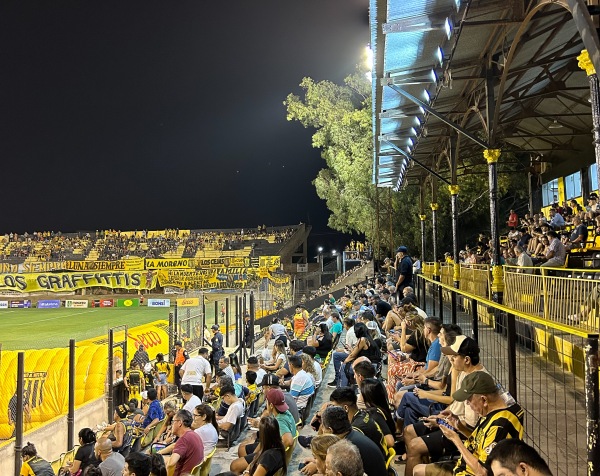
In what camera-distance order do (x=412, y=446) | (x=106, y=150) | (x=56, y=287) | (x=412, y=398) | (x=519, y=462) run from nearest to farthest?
(x=519, y=462) < (x=412, y=446) < (x=412, y=398) < (x=56, y=287) < (x=106, y=150)

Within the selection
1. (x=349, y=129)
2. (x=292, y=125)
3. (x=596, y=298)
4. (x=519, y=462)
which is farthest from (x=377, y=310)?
(x=292, y=125)

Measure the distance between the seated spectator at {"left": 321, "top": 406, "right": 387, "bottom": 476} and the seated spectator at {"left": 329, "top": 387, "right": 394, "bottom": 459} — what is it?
336 millimetres

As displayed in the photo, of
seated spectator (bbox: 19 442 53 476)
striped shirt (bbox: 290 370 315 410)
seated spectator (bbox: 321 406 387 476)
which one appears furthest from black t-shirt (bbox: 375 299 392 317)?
seated spectator (bbox: 321 406 387 476)

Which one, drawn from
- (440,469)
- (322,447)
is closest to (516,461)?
(322,447)

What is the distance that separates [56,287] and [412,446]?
1731 inches

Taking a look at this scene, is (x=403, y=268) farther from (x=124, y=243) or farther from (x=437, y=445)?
(x=124, y=243)

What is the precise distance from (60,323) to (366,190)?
20.1 m

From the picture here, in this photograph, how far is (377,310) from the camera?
11.9 meters

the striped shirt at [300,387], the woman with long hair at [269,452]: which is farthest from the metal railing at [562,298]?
the striped shirt at [300,387]

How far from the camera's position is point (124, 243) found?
6234 centimetres

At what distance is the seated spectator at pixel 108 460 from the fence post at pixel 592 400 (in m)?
4.85

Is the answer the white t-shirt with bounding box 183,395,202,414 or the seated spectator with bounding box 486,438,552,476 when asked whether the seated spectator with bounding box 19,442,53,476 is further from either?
the seated spectator with bounding box 486,438,552,476

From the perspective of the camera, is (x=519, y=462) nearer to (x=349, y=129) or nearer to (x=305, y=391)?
(x=305, y=391)

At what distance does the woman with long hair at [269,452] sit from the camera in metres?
4.42
